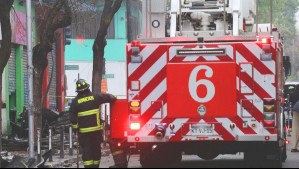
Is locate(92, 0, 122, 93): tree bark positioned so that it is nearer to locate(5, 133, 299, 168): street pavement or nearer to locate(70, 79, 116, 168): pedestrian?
locate(5, 133, 299, 168): street pavement

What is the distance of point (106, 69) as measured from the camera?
165 ft

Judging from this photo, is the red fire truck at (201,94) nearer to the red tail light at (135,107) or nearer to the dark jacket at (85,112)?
the red tail light at (135,107)

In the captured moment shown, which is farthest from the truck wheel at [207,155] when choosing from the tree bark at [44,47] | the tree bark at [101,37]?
the tree bark at [101,37]

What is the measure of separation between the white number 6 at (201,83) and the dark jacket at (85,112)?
180 cm

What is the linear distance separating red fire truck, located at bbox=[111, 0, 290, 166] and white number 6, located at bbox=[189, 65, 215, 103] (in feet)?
0.06

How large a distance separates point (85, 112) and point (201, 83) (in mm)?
2219

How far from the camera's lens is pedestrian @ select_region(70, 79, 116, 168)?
16.2 meters

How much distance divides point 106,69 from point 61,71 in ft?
30.4

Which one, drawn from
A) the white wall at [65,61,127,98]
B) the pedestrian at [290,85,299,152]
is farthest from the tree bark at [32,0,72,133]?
the white wall at [65,61,127,98]

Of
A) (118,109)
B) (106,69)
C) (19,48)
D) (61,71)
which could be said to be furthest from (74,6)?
(106,69)

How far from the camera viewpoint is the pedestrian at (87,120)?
1622 centimetres

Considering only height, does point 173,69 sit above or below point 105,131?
above

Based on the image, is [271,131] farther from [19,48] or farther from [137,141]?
[19,48]

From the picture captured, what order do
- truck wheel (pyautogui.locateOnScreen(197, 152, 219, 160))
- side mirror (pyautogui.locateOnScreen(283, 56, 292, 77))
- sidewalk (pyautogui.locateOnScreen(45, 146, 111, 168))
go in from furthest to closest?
side mirror (pyautogui.locateOnScreen(283, 56, 292, 77)), sidewalk (pyautogui.locateOnScreen(45, 146, 111, 168)), truck wheel (pyautogui.locateOnScreen(197, 152, 219, 160))
